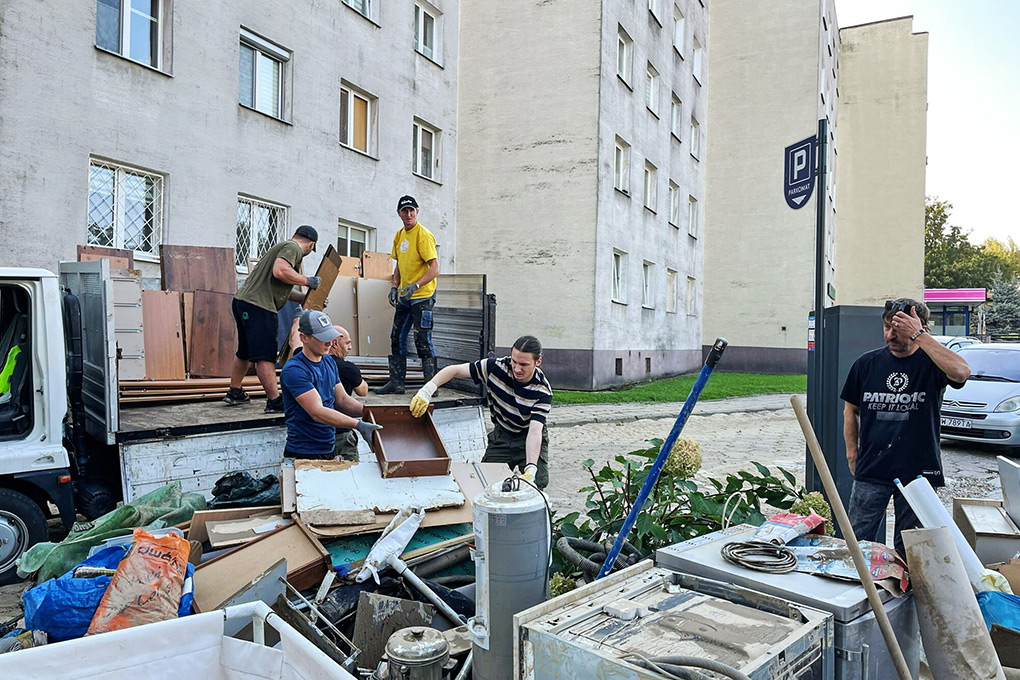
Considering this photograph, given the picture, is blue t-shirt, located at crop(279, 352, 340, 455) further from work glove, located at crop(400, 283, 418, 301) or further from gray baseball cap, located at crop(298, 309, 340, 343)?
work glove, located at crop(400, 283, 418, 301)

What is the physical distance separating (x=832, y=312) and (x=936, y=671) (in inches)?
145

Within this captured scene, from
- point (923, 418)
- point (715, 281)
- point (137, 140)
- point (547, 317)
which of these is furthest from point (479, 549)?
point (715, 281)

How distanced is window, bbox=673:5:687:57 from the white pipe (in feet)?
77.1

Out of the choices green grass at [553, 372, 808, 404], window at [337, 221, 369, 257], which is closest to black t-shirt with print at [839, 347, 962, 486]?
green grass at [553, 372, 808, 404]

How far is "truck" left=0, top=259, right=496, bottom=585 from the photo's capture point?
4.72 meters

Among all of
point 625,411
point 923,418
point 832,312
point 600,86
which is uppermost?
point 600,86

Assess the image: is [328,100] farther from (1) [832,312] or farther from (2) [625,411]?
(1) [832,312]

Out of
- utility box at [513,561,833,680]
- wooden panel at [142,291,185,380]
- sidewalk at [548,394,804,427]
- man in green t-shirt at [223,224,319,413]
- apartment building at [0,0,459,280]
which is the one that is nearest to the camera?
utility box at [513,561,833,680]

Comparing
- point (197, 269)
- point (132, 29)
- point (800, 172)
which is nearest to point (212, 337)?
point (197, 269)

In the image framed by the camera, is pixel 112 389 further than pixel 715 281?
No

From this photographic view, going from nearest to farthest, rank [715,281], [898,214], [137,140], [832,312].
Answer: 1. [832,312]
2. [137,140]
3. [715,281]
4. [898,214]

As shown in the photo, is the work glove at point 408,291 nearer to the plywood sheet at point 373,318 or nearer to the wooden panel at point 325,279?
the wooden panel at point 325,279

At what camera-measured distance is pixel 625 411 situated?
1359 cm

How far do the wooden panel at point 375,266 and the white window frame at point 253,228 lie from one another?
2.04 metres
